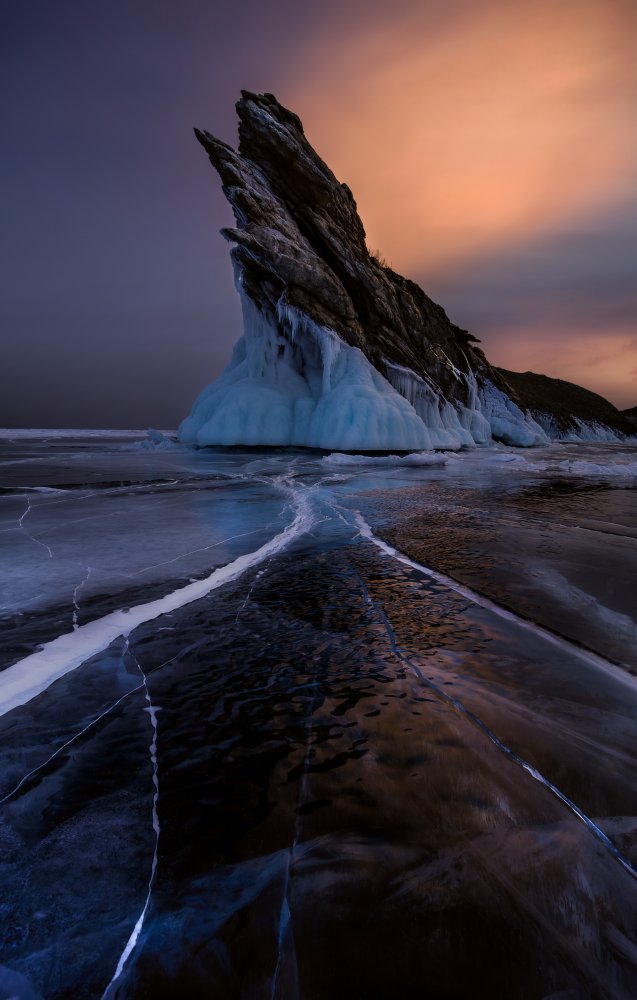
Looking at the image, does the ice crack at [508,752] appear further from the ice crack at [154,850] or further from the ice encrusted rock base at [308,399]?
the ice encrusted rock base at [308,399]

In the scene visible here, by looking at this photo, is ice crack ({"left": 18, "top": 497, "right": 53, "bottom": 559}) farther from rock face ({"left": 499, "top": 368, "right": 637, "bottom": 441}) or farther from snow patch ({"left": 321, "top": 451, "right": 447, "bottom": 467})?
rock face ({"left": 499, "top": 368, "right": 637, "bottom": 441})

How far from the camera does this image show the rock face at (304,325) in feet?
54.5

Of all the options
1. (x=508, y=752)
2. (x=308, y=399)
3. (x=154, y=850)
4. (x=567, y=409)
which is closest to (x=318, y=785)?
(x=154, y=850)

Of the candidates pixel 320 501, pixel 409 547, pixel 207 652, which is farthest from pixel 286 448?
pixel 207 652

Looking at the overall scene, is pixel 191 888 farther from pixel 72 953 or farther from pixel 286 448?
pixel 286 448

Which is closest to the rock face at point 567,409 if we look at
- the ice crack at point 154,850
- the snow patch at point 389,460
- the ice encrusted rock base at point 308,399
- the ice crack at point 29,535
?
the ice encrusted rock base at point 308,399

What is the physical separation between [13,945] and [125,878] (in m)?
0.20

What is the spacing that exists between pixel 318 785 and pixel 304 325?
61.5 feet

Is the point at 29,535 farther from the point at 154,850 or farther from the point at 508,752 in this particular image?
the point at 508,752

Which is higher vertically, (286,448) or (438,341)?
(438,341)

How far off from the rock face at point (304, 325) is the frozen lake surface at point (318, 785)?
46.7 ft

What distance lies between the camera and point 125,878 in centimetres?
94

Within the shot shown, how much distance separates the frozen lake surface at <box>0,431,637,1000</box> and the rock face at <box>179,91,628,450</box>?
1423cm

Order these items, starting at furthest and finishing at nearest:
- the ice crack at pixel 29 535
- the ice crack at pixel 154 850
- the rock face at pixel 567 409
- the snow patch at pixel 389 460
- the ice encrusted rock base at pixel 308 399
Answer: the rock face at pixel 567 409
the ice encrusted rock base at pixel 308 399
the snow patch at pixel 389 460
the ice crack at pixel 29 535
the ice crack at pixel 154 850
